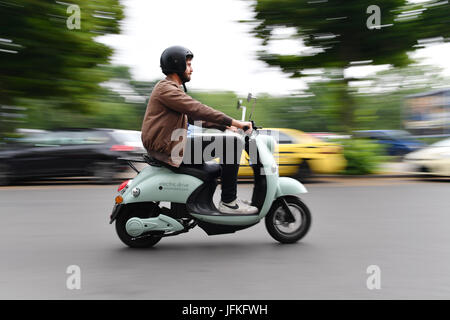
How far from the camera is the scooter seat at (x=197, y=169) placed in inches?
194

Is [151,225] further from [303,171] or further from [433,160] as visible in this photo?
[433,160]

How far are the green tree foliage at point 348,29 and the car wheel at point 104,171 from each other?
582cm

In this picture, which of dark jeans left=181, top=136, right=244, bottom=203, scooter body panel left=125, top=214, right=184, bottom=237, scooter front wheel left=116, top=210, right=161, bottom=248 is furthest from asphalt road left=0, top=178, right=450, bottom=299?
dark jeans left=181, top=136, right=244, bottom=203

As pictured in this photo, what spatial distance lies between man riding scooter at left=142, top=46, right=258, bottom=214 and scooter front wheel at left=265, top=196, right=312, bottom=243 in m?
0.28

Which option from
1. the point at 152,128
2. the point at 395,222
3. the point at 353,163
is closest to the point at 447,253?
the point at 395,222

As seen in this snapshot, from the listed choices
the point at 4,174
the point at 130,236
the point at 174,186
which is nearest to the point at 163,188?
the point at 174,186

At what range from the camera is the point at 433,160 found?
1282 cm

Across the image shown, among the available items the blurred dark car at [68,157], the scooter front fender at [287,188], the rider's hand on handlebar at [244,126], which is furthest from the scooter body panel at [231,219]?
the blurred dark car at [68,157]

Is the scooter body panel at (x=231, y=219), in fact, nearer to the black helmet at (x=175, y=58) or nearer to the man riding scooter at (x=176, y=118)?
the man riding scooter at (x=176, y=118)

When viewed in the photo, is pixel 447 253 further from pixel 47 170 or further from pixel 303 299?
pixel 47 170

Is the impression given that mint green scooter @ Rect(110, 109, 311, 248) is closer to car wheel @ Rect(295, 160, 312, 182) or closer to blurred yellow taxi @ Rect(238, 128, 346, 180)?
blurred yellow taxi @ Rect(238, 128, 346, 180)
